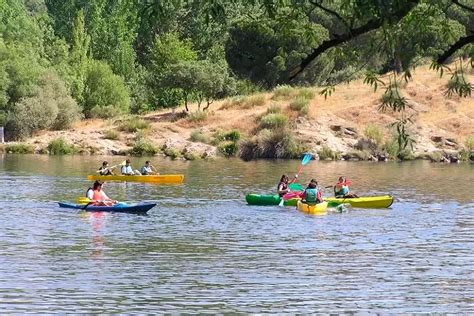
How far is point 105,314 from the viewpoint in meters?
21.0

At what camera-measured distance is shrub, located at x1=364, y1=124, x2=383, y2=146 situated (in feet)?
245

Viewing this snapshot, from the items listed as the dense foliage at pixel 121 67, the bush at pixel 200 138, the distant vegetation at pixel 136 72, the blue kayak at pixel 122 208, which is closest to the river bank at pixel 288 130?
the bush at pixel 200 138

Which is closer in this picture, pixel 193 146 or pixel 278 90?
pixel 193 146

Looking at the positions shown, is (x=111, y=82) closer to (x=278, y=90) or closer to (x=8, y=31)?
(x=8, y=31)

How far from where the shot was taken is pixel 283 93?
8112 cm

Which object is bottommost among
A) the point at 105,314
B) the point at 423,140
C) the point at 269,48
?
the point at 105,314

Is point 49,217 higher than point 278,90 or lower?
lower

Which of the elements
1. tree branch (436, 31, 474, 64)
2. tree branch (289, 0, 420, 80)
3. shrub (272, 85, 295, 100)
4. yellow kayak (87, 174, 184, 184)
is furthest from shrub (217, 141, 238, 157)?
tree branch (436, 31, 474, 64)

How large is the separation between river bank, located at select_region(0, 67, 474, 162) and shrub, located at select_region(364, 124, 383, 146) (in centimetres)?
7

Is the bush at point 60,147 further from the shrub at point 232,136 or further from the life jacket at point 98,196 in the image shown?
the life jacket at point 98,196

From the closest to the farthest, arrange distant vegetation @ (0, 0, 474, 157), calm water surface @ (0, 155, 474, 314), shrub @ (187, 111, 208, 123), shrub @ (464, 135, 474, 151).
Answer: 1. calm water surface @ (0, 155, 474, 314)
2. shrub @ (464, 135, 474, 151)
3. distant vegetation @ (0, 0, 474, 157)
4. shrub @ (187, 111, 208, 123)

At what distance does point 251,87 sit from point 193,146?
54.8ft

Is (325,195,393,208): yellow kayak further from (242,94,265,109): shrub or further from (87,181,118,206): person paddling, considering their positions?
(242,94,265,109): shrub

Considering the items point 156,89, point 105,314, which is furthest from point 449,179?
point 105,314
